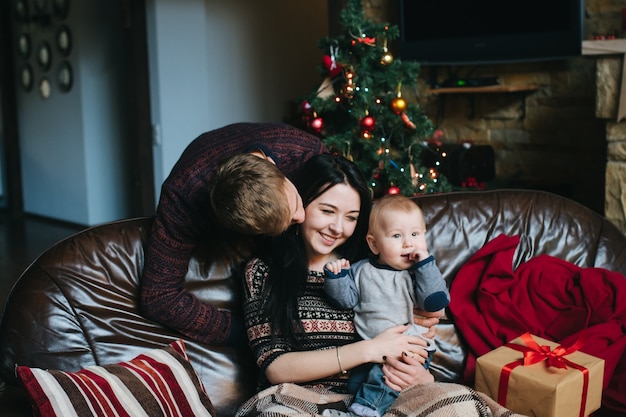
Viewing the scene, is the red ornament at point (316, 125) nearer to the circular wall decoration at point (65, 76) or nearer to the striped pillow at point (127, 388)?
the striped pillow at point (127, 388)

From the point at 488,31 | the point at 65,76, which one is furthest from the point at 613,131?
the point at 65,76

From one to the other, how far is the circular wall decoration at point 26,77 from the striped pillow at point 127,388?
243 inches

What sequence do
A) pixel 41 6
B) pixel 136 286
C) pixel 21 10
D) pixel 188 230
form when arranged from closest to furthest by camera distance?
pixel 188 230 → pixel 136 286 → pixel 41 6 → pixel 21 10

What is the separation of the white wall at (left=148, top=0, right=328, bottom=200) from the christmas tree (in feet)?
6.12

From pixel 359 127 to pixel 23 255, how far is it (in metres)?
3.50

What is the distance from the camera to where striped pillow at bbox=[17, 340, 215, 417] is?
6.21ft

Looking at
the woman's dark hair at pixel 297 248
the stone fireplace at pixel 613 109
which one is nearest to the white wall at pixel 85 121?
the stone fireplace at pixel 613 109

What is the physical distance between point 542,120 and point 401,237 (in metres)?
3.32

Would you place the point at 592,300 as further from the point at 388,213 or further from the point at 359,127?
the point at 359,127


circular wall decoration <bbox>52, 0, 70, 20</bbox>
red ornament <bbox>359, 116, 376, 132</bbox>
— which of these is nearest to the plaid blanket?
red ornament <bbox>359, 116, 376, 132</bbox>

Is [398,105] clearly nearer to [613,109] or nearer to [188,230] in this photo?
[613,109]

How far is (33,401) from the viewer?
1.89 metres

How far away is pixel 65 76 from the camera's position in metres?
7.04

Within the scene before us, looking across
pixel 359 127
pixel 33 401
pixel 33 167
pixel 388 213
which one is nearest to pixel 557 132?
pixel 359 127
